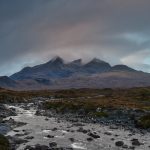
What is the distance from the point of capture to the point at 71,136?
60312 millimetres

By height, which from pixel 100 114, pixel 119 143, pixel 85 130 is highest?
pixel 100 114

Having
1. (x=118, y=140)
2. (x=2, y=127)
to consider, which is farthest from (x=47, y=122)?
(x=118, y=140)

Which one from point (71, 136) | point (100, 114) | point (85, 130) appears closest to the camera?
point (71, 136)

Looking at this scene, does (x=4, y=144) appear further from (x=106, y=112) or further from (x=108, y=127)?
(x=106, y=112)

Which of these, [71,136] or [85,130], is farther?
[85,130]

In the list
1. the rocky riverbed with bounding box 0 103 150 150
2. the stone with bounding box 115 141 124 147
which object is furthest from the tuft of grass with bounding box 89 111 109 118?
the stone with bounding box 115 141 124 147

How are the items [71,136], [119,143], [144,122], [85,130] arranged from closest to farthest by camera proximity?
[119,143], [71,136], [85,130], [144,122]

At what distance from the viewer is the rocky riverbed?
2015 inches

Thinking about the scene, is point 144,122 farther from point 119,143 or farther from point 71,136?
point 119,143

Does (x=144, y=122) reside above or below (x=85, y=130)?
above

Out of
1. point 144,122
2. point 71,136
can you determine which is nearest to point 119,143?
point 71,136

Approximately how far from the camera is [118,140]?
186 feet

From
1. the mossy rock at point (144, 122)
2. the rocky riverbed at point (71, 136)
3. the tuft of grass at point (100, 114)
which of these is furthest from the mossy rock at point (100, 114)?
the mossy rock at point (144, 122)

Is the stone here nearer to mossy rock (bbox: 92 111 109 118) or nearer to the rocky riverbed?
the rocky riverbed
